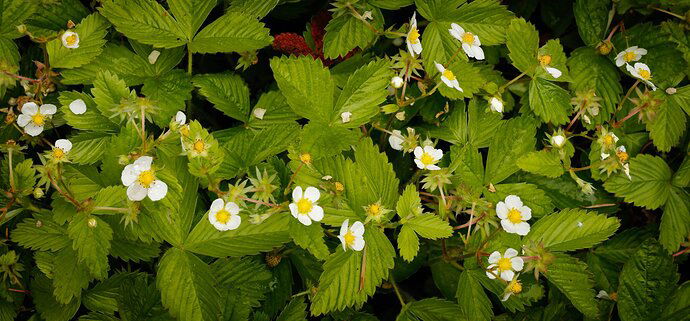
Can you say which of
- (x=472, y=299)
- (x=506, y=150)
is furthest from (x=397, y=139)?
(x=472, y=299)

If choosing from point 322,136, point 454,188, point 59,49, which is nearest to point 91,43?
point 59,49

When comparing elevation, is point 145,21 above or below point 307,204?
above

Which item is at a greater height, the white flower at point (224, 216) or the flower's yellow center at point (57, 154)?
the flower's yellow center at point (57, 154)

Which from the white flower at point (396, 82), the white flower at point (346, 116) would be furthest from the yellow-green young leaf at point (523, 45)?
the white flower at point (346, 116)

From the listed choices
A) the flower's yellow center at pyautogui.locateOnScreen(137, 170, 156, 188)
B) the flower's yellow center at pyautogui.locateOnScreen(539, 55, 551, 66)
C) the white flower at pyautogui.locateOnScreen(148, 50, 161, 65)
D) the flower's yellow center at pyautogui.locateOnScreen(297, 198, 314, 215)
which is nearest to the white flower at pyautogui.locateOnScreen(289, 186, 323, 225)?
the flower's yellow center at pyautogui.locateOnScreen(297, 198, 314, 215)

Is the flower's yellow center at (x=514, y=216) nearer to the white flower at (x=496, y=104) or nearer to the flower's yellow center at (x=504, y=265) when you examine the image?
the flower's yellow center at (x=504, y=265)

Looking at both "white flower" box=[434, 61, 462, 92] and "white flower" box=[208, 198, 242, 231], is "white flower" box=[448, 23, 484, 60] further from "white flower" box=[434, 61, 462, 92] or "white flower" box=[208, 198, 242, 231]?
"white flower" box=[208, 198, 242, 231]

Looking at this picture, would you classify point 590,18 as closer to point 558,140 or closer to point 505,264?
point 558,140
